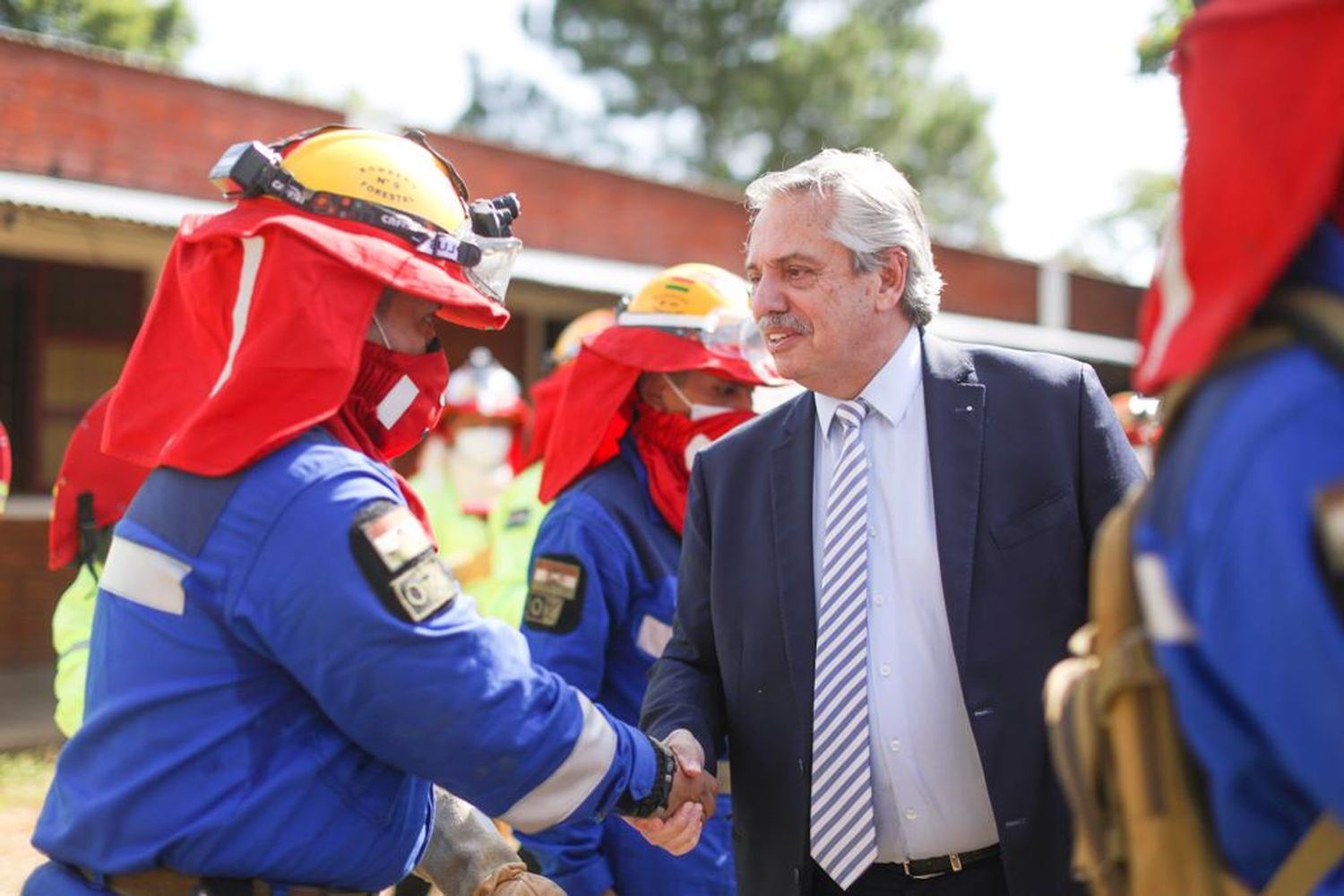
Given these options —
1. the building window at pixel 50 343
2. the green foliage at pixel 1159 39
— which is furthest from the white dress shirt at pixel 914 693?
the building window at pixel 50 343

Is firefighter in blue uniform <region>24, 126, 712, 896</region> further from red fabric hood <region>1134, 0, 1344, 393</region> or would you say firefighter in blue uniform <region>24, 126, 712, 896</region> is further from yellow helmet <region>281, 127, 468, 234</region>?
red fabric hood <region>1134, 0, 1344, 393</region>

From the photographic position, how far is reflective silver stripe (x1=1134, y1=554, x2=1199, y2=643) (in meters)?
1.29

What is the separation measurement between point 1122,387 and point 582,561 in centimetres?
2289

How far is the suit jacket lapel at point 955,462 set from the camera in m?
2.58

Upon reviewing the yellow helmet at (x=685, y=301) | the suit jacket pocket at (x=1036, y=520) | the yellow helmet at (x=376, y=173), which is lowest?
the suit jacket pocket at (x=1036, y=520)

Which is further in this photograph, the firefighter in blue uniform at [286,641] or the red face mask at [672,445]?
the red face mask at [672,445]

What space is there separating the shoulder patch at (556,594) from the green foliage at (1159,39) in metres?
4.91

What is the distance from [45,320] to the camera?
11320 millimetres

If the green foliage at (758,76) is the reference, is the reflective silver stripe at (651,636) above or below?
below

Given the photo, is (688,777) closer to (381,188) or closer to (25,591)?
(381,188)

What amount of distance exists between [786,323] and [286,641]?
135 cm

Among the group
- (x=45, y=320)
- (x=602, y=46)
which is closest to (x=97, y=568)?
(x=45, y=320)

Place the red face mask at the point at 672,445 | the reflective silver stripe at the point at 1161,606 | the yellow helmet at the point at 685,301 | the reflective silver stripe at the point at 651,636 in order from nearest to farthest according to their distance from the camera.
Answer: the reflective silver stripe at the point at 1161,606 → the reflective silver stripe at the point at 651,636 → the red face mask at the point at 672,445 → the yellow helmet at the point at 685,301

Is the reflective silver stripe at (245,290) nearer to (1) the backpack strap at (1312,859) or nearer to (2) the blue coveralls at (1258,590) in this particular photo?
(2) the blue coveralls at (1258,590)
